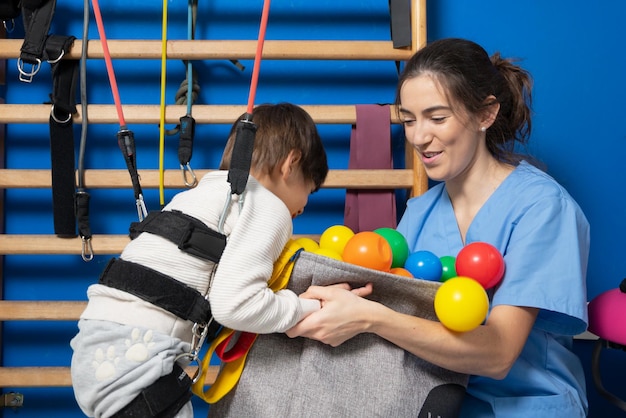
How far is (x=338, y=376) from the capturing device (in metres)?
1.04

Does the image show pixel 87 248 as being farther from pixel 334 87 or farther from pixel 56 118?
pixel 334 87

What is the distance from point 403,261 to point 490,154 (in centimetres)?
34

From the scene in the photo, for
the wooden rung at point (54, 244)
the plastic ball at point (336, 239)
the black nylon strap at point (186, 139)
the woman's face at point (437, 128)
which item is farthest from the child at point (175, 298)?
the wooden rung at point (54, 244)

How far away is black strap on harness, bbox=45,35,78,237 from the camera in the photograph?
1.60 meters

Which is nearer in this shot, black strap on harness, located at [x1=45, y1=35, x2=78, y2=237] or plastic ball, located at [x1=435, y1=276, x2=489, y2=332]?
plastic ball, located at [x1=435, y1=276, x2=489, y2=332]

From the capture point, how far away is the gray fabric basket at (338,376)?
1.02 m

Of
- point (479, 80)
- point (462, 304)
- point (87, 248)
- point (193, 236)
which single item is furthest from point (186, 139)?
point (462, 304)

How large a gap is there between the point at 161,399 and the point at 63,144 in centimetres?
92

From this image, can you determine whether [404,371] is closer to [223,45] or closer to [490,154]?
[490,154]

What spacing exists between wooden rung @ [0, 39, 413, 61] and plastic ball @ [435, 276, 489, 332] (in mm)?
847

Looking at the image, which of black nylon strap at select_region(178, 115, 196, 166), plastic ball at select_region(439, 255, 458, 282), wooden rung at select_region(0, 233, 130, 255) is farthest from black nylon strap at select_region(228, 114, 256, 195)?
wooden rung at select_region(0, 233, 130, 255)

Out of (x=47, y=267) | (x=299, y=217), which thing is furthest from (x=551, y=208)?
(x=47, y=267)

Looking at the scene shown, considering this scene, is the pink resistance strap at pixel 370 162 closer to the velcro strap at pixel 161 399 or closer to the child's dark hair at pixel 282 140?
the child's dark hair at pixel 282 140

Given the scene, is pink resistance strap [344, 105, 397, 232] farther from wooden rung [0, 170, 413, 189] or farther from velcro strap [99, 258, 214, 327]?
velcro strap [99, 258, 214, 327]
